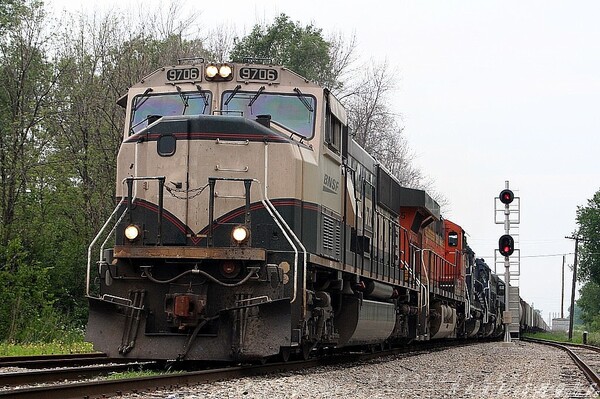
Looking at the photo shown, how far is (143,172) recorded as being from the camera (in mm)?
10273

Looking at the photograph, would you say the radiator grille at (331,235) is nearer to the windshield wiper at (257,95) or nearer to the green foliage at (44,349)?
the windshield wiper at (257,95)

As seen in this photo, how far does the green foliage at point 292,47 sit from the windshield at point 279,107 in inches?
1002

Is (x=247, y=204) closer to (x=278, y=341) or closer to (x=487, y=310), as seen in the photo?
(x=278, y=341)

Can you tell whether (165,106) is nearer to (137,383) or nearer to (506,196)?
(137,383)

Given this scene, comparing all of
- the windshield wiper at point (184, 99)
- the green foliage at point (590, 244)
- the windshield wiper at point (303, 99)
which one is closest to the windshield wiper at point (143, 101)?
the windshield wiper at point (184, 99)

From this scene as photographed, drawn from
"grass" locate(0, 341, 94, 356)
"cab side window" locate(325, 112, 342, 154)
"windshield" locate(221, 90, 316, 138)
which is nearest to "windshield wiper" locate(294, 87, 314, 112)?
"windshield" locate(221, 90, 316, 138)

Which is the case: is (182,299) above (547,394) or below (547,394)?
above

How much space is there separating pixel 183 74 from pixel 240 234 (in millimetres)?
2414

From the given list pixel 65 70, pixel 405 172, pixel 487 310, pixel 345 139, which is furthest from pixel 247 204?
pixel 405 172

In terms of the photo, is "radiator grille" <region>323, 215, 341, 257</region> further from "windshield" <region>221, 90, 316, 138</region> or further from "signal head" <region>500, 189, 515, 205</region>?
"signal head" <region>500, 189, 515, 205</region>

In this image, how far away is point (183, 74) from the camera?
10.9 metres

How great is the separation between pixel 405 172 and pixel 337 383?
4056 centimetres

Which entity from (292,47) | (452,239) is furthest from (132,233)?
(292,47)

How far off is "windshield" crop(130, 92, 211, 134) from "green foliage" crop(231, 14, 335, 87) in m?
25.2
